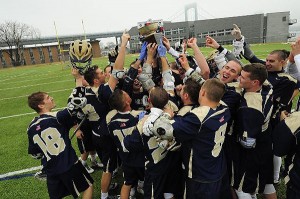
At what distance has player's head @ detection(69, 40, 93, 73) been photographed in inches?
161

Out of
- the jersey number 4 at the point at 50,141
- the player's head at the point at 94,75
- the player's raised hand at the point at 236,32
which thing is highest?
the player's raised hand at the point at 236,32

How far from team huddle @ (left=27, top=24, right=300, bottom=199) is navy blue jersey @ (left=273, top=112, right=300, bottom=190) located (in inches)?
0.4

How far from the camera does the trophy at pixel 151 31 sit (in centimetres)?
365

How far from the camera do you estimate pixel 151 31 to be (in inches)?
145

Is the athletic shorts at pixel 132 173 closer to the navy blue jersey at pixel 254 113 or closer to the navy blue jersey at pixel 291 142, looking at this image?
the navy blue jersey at pixel 254 113

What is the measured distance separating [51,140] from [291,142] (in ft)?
10.3

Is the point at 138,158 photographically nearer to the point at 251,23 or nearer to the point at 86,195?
the point at 86,195

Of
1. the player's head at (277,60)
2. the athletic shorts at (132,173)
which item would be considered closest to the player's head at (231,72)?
the player's head at (277,60)

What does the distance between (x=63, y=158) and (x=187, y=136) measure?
6.89 ft

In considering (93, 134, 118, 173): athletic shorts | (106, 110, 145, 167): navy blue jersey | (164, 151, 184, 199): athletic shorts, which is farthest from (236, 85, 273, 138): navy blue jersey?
(93, 134, 118, 173): athletic shorts

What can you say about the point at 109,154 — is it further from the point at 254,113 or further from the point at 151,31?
the point at 254,113

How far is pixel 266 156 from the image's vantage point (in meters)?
3.18

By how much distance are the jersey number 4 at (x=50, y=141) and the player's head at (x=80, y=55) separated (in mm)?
1217

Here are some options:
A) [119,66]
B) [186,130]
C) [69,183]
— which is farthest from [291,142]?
[69,183]
